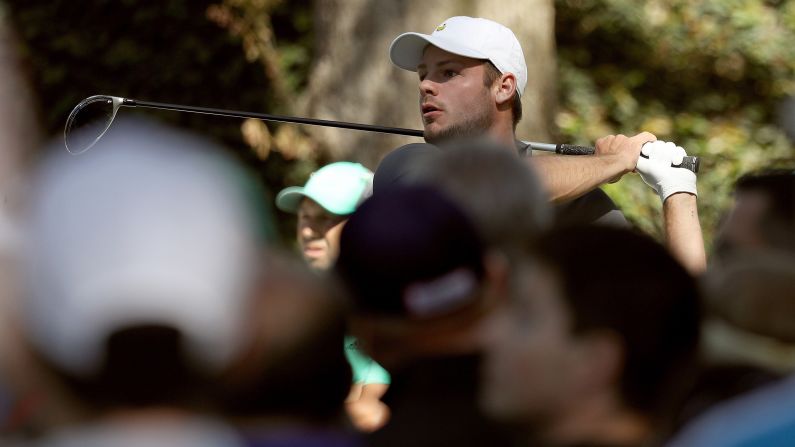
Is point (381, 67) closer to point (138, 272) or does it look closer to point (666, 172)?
point (666, 172)

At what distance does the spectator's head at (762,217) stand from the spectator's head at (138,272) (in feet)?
4.48

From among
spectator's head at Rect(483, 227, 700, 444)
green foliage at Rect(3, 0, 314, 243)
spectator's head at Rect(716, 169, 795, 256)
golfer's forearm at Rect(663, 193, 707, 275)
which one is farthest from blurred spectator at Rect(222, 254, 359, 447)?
green foliage at Rect(3, 0, 314, 243)

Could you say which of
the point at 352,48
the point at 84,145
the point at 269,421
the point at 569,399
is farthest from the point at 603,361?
the point at 352,48

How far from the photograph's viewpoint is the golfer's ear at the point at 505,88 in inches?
153

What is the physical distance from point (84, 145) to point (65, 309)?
9.87 feet

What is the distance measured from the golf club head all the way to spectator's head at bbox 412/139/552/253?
2.24 meters

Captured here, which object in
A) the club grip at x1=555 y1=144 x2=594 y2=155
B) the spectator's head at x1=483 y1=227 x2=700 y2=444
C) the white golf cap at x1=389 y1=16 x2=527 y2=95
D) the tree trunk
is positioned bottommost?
the spectator's head at x1=483 y1=227 x2=700 y2=444

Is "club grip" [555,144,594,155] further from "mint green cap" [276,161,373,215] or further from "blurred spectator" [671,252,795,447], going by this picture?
"blurred spectator" [671,252,795,447]

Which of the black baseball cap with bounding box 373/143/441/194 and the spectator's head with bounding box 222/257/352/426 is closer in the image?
the spectator's head with bounding box 222/257/352/426

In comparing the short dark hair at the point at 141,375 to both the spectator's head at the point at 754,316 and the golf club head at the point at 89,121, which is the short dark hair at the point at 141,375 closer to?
the spectator's head at the point at 754,316

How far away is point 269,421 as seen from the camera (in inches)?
70.4

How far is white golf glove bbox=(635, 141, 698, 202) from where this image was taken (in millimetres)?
3527

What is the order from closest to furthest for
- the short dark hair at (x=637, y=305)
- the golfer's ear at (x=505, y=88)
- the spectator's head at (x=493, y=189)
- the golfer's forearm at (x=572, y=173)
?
the short dark hair at (x=637, y=305) < the spectator's head at (x=493, y=189) < the golfer's forearm at (x=572, y=173) < the golfer's ear at (x=505, y=88)

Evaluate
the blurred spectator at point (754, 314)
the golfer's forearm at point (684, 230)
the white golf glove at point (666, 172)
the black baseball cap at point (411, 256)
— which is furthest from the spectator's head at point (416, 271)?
the white golf glove at point (666, 172)
